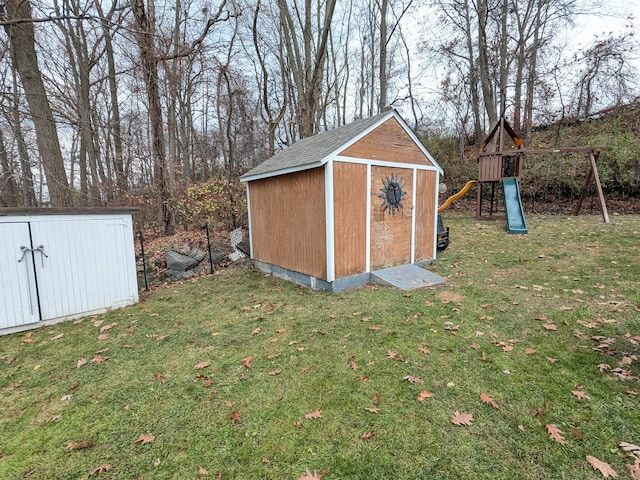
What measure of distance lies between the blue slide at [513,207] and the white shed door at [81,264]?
399 inches

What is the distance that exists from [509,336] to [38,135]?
405 inches

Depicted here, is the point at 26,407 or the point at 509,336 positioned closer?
the point at 26,407

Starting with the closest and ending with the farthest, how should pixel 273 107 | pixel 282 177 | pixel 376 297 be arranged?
1. pixel 376 297
2. pixel 282 177
3. pixel 273 107

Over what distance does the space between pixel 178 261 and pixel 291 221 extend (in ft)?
12.0

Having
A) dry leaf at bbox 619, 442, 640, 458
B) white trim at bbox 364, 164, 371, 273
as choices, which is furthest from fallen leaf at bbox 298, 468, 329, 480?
white trim at bbox 364, 164, 371, 273

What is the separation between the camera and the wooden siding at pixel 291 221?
5.57m

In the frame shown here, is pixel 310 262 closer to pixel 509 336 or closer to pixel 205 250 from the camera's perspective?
pixel 509 336

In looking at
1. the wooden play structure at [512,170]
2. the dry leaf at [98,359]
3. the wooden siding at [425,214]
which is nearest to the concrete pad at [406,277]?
the wooden siding at [425,214]

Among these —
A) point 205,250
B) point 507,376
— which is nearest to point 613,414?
point 507,376

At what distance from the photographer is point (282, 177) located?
21.0 ft

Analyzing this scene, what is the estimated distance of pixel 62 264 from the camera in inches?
180

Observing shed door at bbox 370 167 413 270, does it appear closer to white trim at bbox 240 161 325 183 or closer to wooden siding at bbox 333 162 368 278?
wooden siding at bbox 333 162 368 278

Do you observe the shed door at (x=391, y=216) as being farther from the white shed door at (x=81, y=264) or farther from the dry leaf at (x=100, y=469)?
the dry leaf at (x=100, y=469)

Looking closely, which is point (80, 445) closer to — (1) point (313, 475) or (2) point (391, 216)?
(1) point (313, 475)
